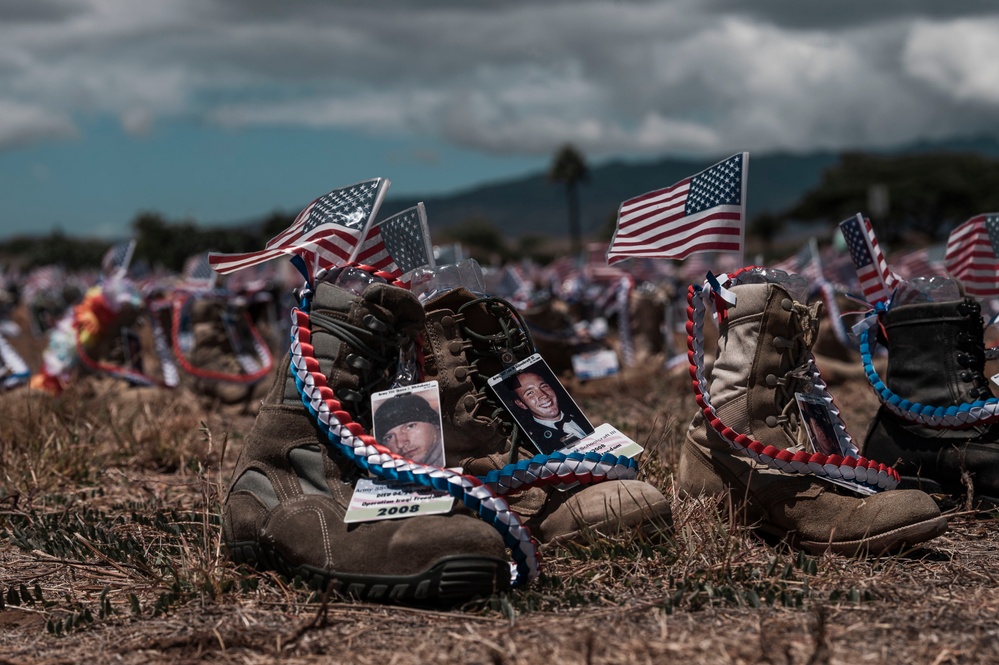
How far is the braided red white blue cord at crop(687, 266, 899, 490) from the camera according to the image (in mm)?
3123

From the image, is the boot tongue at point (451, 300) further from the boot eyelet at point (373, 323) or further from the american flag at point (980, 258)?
the american flag at point (980, 258)

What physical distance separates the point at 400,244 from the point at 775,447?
1410 mm

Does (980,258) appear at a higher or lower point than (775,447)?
higher

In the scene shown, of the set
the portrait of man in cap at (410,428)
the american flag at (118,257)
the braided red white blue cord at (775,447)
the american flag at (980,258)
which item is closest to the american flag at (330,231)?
the portrait of man in cap at (410,428)

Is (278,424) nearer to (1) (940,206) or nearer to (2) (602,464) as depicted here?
(2) (602,464)

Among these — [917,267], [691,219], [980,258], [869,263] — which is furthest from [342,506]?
[917,267]

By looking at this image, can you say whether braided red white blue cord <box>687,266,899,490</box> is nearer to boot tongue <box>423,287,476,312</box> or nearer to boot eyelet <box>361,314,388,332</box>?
boot tongue <box>423,287,476,312</box>

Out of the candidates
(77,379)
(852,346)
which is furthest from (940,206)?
(77,379)

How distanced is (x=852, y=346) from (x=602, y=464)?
8.14 metres

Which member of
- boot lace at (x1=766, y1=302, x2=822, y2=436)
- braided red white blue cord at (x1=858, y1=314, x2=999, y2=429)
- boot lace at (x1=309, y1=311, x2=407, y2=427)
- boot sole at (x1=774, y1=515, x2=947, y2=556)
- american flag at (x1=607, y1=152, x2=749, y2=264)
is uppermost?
american flag at (x1=607, y1=152, x2=749, y2=264)

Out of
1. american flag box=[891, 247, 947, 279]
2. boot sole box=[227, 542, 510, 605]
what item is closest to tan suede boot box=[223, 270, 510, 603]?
boot sole box=[227, 542, 510, 605]

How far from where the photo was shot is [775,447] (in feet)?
10.5

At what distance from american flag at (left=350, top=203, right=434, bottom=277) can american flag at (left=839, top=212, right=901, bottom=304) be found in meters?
1.89

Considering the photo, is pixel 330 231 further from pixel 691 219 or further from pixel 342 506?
pixel 691 219
